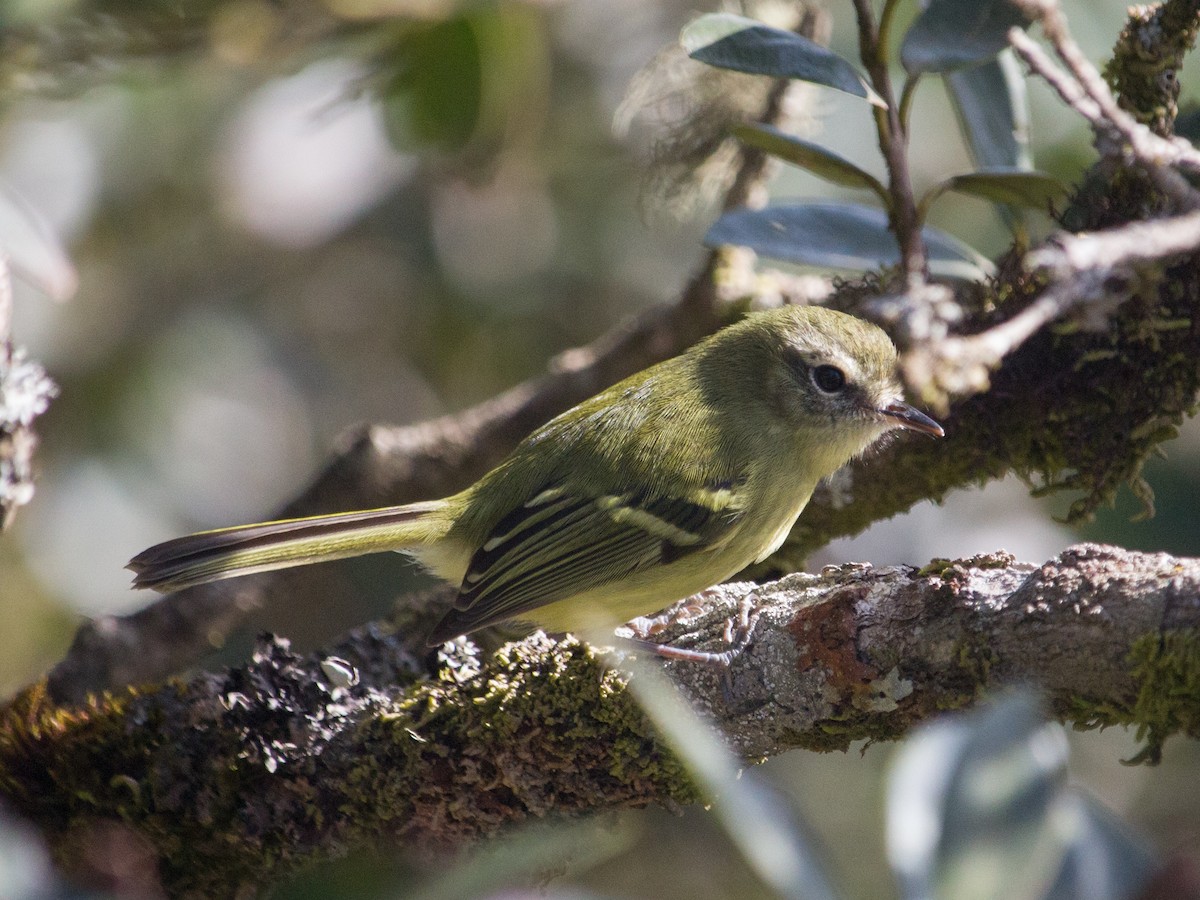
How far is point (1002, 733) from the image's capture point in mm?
1300

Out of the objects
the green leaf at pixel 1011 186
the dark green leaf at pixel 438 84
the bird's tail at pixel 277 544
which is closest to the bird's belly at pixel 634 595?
the bird's tail at pixel 277 544

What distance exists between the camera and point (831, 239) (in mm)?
2918

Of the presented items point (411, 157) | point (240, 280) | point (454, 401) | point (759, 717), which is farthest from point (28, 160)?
point (759, 717)

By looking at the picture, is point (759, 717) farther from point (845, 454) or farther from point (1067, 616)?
point (845, 454)

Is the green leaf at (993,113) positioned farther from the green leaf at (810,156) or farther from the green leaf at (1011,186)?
the green leaf at (810,156)

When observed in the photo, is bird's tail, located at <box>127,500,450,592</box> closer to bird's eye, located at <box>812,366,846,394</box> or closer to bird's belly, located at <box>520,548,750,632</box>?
bird's belly, located at <box>520,548,750,632</box>

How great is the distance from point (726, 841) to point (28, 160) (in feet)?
13.3

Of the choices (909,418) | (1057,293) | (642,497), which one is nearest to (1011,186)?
(909,418)

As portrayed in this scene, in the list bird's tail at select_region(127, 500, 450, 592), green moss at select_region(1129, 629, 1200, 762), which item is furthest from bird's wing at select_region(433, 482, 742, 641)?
green moss at select_region(1129, 629, 1200, 762)

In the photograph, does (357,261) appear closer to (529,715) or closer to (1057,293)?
(529,715)

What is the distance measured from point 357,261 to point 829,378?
3.00 m

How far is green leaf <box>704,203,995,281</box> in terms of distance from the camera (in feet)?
9.31

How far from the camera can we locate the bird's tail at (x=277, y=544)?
2.68 m

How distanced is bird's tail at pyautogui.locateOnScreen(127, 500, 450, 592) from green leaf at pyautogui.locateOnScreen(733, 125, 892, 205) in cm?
134
